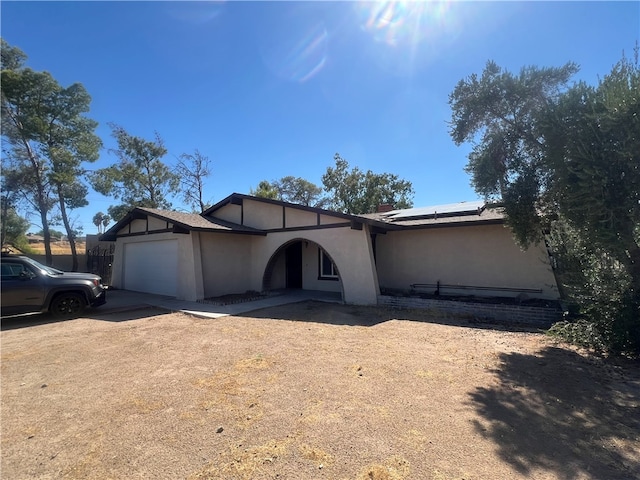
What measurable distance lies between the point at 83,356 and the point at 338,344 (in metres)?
4.62

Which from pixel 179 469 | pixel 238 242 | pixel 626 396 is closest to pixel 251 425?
pixel 179 469

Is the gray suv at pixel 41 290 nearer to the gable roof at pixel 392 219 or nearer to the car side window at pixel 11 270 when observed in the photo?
the car side window at pixel 11 270

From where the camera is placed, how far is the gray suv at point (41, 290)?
808 cm

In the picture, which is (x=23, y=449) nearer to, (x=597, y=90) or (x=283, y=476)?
(x=283, y=476)

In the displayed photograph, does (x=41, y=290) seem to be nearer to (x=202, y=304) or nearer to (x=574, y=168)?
(x=202, y=304)

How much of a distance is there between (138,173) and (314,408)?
27.3m

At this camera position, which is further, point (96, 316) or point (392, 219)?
point (392, 219)

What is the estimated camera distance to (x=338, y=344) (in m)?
6.47

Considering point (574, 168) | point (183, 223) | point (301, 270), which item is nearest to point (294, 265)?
point (301, 270)

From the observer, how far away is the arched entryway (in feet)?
44.8

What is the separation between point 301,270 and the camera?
15039 mm

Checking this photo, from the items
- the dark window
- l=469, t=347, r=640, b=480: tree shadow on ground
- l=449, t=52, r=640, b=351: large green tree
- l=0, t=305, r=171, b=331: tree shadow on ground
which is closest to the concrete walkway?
l=0, t=305, r=171, b=331: tree shadow on ground

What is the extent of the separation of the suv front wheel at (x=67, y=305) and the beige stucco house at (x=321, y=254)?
3.34 m

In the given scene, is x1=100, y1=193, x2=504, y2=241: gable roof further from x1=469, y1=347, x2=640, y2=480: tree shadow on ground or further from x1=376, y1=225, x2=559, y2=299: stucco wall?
x1=469, y1=347, x2=640, y2=480: tree shadow on ground
